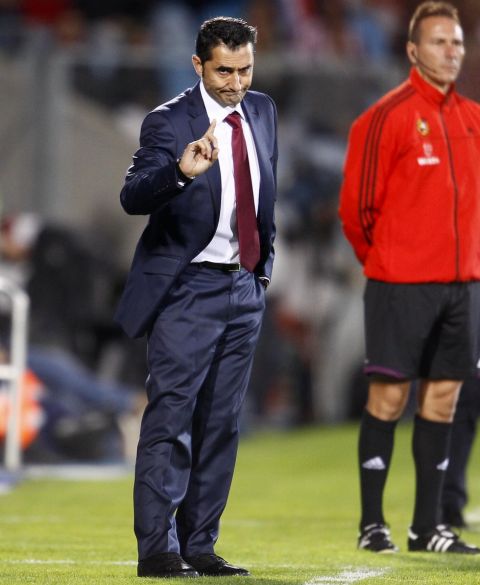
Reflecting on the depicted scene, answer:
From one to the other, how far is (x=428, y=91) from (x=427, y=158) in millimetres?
299

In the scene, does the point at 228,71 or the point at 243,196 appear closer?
the point at 228,71

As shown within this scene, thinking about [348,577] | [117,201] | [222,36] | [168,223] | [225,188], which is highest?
[222,36]

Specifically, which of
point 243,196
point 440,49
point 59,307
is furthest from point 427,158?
point 59,307

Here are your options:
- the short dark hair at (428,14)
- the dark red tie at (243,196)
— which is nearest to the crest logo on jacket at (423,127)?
the short dark hair at (428,14)

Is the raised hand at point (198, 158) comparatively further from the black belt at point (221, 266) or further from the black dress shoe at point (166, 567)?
the black dress shoe at point (166, 567)

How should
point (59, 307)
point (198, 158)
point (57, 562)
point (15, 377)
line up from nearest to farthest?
point (198, 158) < point (57, 562) < point (15, 377) < point (59, 307)

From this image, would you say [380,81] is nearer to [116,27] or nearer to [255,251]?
[116,27]

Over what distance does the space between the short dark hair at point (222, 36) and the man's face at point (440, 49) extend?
49.8 inches

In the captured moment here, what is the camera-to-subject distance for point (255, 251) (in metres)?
5.21

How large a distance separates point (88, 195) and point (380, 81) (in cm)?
270

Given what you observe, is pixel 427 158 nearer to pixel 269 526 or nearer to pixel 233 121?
pixel 233 121

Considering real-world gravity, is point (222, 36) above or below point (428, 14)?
below

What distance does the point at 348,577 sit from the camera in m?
5.12

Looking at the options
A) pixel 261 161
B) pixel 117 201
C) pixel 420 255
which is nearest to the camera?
pixel 261 161
